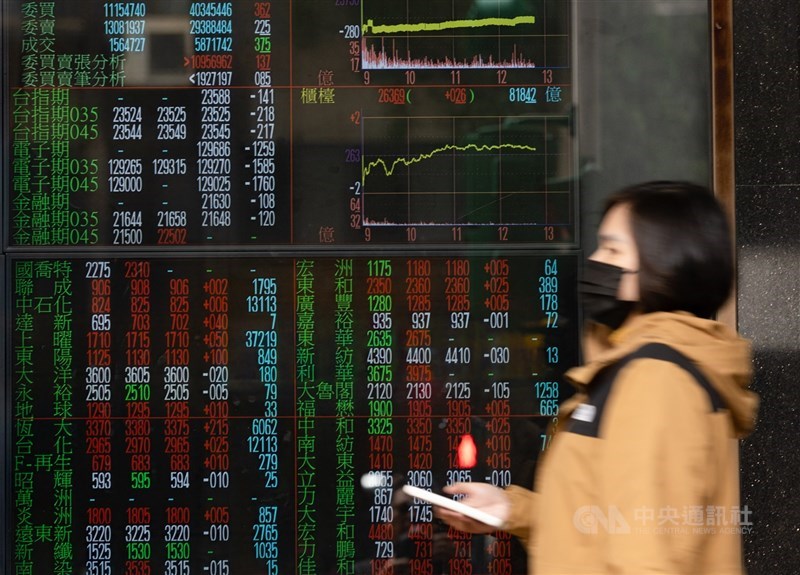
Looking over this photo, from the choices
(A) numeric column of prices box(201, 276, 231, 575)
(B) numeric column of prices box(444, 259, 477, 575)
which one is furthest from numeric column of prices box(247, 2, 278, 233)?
(B) numeric column of prices box(444, 259, 477, 575)

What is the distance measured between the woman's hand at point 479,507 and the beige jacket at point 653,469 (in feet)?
1.14

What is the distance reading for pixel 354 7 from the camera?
14.4 feet

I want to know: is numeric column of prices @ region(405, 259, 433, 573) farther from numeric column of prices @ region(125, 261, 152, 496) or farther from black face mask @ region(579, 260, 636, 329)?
black face mask @ region(579, 260, 636, 329)

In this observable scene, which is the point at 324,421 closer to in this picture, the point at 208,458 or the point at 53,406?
the point at 208,458

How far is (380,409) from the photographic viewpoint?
434cm

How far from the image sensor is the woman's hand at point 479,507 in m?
2.33

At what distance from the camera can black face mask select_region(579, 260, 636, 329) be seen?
199 cm

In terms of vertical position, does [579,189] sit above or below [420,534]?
above

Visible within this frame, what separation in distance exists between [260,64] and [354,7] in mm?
515

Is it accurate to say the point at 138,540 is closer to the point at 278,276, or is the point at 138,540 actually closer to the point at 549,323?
the point at 278,276

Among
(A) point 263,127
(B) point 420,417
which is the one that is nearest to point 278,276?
(A) point 263,127

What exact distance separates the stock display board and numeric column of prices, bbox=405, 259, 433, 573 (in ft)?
0.04

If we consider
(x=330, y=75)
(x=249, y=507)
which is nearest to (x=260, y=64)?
(x=330, y=75)

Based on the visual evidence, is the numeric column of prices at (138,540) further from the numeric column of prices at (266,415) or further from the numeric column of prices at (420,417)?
the numeric column of prices at (420,417)
